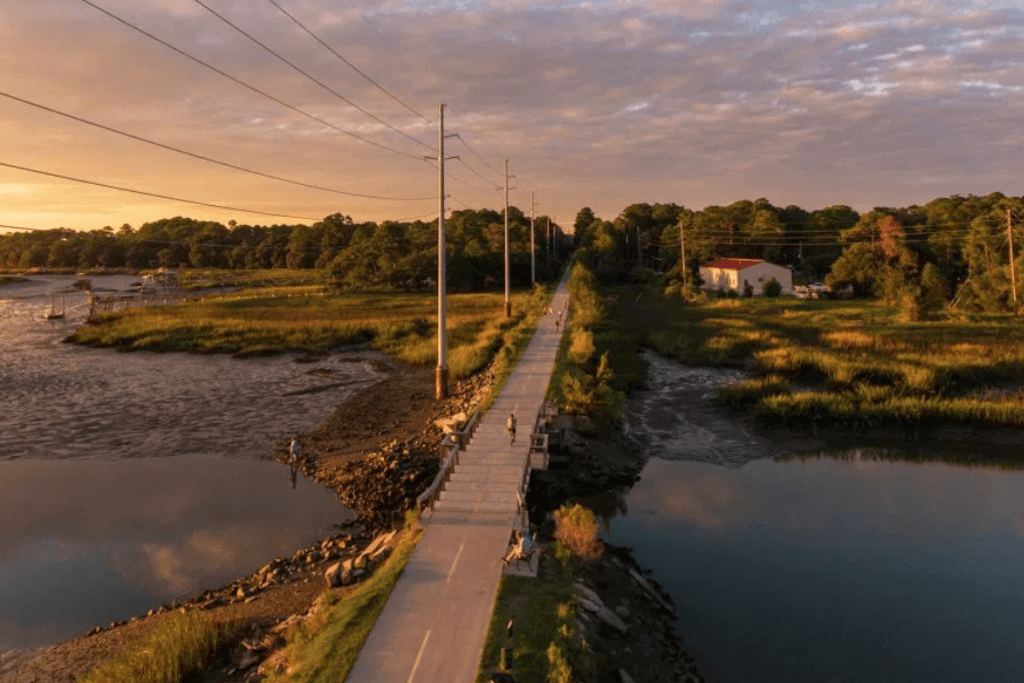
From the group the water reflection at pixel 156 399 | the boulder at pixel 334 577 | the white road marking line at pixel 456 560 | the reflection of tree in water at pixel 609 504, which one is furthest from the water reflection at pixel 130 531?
the reflection of tree in water at pixel 609 504

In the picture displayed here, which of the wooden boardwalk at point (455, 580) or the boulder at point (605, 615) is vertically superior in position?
the wooden boardwalk at point (455, 580)

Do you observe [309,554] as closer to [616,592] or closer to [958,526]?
[616,592]

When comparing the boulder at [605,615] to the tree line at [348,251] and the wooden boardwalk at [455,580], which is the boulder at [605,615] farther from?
the tree line at [348,251]

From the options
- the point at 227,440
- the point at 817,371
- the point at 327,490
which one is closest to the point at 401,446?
the point at 327,490

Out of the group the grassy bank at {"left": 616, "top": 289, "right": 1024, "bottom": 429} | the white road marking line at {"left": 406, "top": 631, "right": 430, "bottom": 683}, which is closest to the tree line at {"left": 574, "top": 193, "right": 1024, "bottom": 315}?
the grassy bank at {"left": 616, "top": 289, "right": 1024, "bottom": 429}

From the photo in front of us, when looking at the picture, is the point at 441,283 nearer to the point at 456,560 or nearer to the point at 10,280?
the point at 456,560

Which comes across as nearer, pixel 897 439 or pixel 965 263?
pixel 897 439

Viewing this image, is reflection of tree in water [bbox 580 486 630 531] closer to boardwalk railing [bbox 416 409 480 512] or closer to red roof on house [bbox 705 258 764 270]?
boardwalk railing [bbox 416 409 480 512]

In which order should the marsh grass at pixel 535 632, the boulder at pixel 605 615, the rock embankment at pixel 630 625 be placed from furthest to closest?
the boulder at pixel 605 615 → the rock embankment at pixel 630 625 → the marsh grass at pixel 535 632
